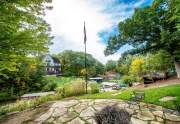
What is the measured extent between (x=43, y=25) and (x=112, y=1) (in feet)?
27.1

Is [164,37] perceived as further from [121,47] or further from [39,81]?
[39,81]

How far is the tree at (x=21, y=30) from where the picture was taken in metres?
5.52

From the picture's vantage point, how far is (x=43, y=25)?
21.6 feet

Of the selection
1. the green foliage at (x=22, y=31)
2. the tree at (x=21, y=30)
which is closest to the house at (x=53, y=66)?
the green foliage at (x=22, y=31)

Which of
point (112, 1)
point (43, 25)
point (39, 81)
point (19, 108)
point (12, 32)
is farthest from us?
point (39, 81)

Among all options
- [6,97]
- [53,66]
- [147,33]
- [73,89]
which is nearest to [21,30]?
[73,89]

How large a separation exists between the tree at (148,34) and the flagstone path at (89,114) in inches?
376

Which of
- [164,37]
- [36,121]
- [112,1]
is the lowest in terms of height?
[36,121]

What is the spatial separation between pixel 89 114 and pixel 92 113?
171mm

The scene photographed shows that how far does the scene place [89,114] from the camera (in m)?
8.45

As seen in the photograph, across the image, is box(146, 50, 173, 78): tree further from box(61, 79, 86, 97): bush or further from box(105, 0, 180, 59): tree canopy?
box(61, 79, 86, 97): bush

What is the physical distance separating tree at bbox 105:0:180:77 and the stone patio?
9501mm

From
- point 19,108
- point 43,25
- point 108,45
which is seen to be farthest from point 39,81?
point 43,25

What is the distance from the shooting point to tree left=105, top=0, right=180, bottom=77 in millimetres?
17172
